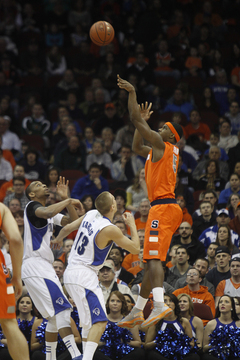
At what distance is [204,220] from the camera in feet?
35.7

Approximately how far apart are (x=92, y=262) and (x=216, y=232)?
4.32m

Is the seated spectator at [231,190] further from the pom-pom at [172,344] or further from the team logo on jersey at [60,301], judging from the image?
the team logo on jersey at [60,301]

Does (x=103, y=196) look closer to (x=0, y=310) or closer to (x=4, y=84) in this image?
(x=0, y=310)

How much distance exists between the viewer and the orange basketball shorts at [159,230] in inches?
269

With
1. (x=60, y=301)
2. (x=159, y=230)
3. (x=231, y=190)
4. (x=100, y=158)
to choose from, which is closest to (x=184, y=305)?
(x=159, y=230)

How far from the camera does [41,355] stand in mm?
8109

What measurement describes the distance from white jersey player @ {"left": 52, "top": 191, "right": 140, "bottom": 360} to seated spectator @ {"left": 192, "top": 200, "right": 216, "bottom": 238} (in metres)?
4.20

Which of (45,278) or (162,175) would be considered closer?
(162,175)

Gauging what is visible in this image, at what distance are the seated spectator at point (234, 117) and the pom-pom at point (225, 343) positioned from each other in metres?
7.03

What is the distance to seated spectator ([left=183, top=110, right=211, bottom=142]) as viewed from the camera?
13.7m

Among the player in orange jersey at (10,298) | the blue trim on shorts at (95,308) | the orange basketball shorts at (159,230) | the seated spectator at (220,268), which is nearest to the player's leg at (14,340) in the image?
the player in orange jersey at (10,298)

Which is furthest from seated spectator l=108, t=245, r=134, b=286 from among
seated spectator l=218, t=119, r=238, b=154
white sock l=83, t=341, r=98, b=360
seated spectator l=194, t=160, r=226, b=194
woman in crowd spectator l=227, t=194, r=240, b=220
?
seated spectator l=218, t=119, r=238, b=154

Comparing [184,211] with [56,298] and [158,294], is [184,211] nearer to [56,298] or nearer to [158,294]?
[158,294]

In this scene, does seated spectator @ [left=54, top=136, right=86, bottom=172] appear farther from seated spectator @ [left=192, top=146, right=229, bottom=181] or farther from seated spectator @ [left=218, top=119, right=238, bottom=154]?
seated spectator @ [left=218, top=119, right=238, bottom=154]
